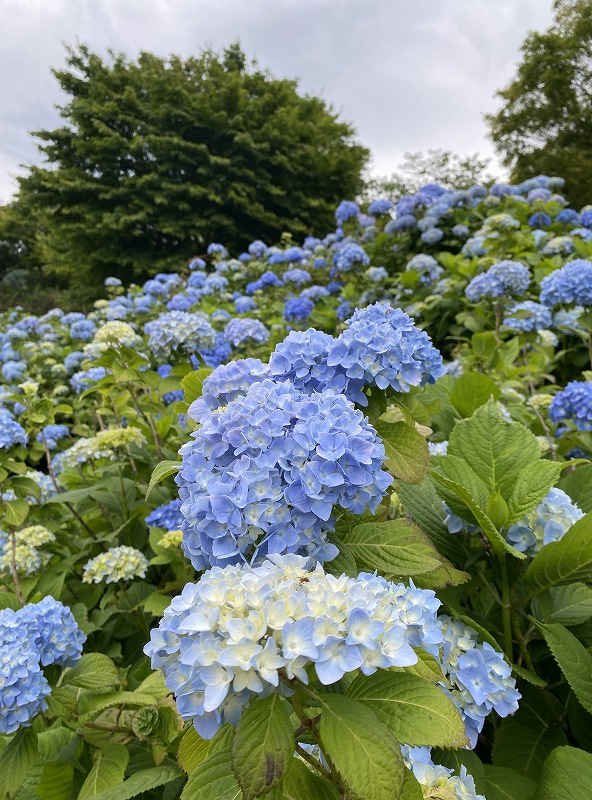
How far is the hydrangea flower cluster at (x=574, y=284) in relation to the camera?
2.73 m

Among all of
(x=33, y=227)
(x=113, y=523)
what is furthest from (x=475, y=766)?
(x=33, y=227)

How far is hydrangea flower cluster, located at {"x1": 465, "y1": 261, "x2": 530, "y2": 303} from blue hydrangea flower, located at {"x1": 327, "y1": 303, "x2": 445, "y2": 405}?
2176 millimetres

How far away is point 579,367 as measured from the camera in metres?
3.60

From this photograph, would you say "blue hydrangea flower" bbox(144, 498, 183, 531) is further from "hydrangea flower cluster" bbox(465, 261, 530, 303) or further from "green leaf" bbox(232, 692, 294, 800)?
"hydrangea flower cluster" bbox(465, 261, 530, 303)

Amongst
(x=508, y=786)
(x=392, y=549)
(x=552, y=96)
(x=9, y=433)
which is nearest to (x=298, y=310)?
(x=9, y=433)

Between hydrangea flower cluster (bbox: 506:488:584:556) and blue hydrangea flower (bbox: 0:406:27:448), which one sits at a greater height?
hydrangea flower cluster (bbox: 506:488:584:556)

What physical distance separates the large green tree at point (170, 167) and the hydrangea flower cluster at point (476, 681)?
15500 millimetres

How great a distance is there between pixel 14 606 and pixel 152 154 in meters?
17.0

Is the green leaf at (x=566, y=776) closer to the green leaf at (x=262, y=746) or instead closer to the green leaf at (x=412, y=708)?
the green leaf at (x=412, y=708)

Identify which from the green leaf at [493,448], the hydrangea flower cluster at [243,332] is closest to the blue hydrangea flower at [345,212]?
the hydrangea flower cluster at [243,332]

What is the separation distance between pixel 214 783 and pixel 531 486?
2.91ft

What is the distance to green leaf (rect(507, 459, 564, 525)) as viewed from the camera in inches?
46.8

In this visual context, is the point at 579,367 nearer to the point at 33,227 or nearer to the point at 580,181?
the point at 580,181

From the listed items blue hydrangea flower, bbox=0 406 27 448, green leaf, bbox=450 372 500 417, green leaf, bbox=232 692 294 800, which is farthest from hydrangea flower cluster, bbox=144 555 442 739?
blue hydrangea flower, bbox=0 406 27 448
